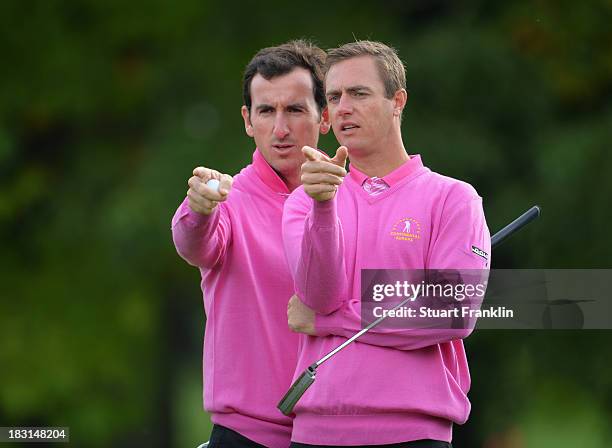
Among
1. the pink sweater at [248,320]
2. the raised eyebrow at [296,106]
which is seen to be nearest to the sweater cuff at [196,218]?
the pink sweater at [248,320]

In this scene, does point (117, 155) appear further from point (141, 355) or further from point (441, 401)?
point (441, 401)

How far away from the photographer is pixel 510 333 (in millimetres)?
11977

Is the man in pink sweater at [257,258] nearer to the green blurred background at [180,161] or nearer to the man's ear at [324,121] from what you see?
the man's ear at [324,121]

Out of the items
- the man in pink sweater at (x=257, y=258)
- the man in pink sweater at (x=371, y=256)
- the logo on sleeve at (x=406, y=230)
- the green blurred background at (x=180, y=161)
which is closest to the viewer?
the man in pink sweater at (x=371, y=256)

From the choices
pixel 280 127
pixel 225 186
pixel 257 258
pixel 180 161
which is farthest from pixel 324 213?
pixel 180 161

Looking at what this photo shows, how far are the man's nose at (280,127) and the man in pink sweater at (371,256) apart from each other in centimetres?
47

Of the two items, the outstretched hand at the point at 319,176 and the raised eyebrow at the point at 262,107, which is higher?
the raised eyebrow at the point at 262,107

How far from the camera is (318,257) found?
154 inches

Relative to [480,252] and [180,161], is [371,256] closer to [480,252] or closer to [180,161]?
[480,252]

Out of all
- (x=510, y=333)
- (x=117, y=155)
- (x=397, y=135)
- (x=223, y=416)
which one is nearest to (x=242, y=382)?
(x=223, y=416)

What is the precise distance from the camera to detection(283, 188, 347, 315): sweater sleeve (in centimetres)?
389

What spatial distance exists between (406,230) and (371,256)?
14 centimetres

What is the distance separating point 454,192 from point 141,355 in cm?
1090

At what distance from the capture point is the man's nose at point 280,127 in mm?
4695
